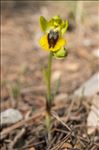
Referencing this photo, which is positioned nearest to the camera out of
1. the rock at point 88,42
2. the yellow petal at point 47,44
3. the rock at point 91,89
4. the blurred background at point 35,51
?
the yellow petal at point 47,44

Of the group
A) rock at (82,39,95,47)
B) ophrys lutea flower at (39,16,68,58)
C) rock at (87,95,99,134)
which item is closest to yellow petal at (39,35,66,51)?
ophrys lutea flower at (39,16,68,58)

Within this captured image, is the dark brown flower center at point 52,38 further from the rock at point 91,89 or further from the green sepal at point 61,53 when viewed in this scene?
the rock at point 91,89

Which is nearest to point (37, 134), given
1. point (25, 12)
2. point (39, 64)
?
point (39, 64)

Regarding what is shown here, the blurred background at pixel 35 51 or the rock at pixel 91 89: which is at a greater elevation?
the blurred background at pixel 35 51

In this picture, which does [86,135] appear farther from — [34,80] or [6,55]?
[6,55]

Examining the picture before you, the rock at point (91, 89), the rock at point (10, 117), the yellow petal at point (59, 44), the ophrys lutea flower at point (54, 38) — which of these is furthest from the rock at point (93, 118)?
the yellow petal at point (59, 44)

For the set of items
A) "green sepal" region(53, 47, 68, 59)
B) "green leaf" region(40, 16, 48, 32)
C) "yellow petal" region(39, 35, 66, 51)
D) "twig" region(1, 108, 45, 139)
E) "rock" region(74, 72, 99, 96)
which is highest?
"green leaf" region(40, 16, 48, 32)

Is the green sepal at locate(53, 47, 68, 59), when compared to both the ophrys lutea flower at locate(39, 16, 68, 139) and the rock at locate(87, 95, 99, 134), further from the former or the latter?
the rock at locate(87, 95, 99, 134)
